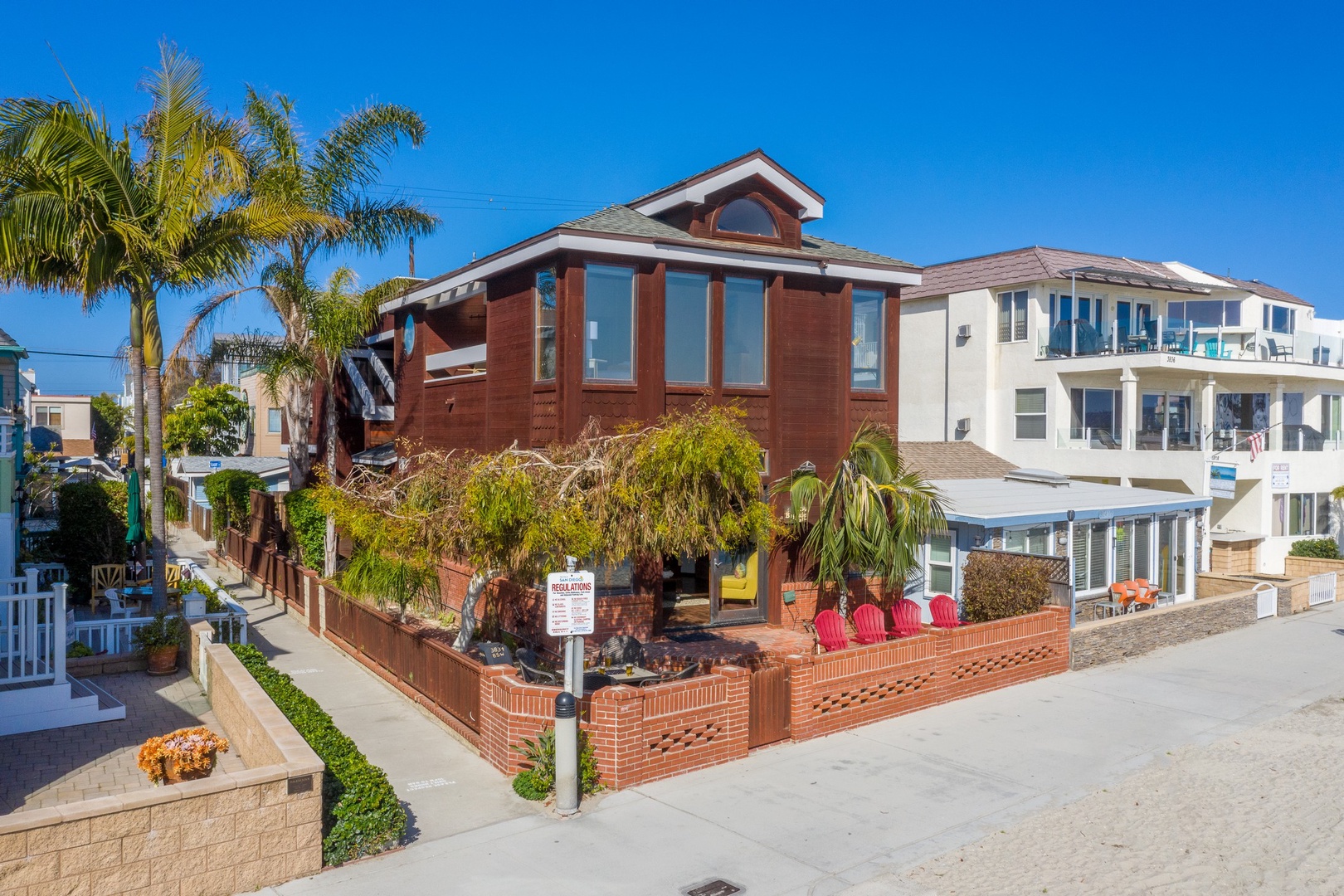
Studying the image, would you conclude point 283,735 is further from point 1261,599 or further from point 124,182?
point 1261,599

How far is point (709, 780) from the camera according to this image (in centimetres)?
1068

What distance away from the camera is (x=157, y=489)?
50.0ft

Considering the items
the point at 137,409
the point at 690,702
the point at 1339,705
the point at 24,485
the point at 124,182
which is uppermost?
the point at 124,182

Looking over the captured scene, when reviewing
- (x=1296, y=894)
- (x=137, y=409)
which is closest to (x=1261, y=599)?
(x=1296, y=894)

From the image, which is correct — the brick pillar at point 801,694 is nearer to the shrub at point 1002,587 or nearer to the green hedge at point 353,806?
the green hedge at point 353,806

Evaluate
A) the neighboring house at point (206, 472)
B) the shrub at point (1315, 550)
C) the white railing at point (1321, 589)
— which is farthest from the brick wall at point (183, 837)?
the shrub at point (1315, 550)

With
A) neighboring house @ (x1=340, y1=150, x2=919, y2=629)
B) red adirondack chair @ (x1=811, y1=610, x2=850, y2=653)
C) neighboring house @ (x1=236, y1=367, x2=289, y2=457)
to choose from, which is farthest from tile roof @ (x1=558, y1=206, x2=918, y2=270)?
neighboring house @ (x1=236, y1=367, x2=289, y2=457)

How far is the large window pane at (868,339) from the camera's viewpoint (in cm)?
1864

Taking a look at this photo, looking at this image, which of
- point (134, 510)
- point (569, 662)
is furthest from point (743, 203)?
point (134, 510)

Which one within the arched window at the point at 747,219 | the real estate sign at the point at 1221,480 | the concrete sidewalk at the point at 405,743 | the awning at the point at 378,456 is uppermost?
the arched window at the point at 747,219

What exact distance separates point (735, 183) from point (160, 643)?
11673 millimetres

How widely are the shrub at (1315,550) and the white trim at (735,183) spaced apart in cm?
1925

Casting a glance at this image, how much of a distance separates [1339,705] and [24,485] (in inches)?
971

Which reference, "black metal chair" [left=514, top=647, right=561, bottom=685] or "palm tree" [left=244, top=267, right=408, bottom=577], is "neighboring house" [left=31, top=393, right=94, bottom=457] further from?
"black metal chair" [left=514, top=647, right=561, bottom=685]
